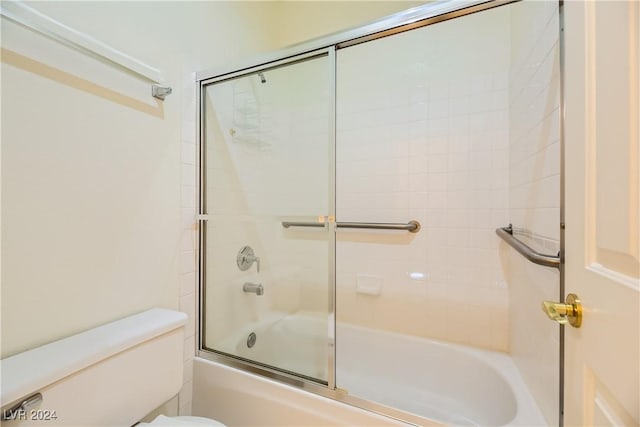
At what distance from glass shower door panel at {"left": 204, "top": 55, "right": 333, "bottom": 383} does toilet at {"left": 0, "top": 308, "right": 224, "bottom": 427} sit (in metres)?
0.41

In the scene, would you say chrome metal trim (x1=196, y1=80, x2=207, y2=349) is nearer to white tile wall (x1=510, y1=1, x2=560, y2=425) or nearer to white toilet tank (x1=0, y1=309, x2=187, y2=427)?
white toilet tank (x1=0, y1=309, x2=187, y2=427)

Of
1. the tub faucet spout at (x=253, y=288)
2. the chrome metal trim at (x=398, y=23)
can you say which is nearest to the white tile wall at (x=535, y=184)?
the chrome metal trim at (x=398, y=23)

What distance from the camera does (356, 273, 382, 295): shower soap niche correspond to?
1.81m

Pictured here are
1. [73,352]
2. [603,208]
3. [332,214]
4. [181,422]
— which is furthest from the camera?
[332,214]

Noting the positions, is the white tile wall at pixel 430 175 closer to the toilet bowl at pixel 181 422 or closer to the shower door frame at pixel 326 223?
the shower door frame at pixel 326 223

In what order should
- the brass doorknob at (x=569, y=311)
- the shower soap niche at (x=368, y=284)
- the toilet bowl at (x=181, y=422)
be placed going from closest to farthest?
the brass doorknob at (x=569, y=311) < the toilet bowl at (x=181, y=422) < the shower soap niche at (x=368, y=284)

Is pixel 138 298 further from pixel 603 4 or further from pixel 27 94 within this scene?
pixel 603 4

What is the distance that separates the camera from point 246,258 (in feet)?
5.00

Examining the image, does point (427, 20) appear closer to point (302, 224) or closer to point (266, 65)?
point (266, 65)

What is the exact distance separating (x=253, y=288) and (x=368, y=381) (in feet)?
3.03

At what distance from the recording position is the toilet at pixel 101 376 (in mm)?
708

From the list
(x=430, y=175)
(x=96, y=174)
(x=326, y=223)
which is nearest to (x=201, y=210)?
(x=96, y=174)

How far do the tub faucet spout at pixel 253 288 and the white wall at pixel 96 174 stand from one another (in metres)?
0.27

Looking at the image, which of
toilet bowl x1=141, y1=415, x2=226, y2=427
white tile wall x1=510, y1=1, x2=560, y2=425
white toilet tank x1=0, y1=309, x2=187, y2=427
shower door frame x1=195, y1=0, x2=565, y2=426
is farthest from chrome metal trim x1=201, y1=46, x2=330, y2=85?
toilet bowl x1=141, y1=415, x2=226, y2=427
